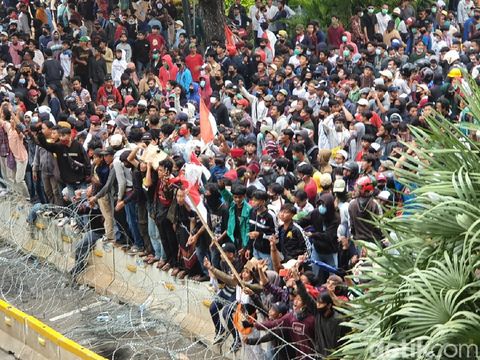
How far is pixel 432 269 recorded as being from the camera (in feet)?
25.8

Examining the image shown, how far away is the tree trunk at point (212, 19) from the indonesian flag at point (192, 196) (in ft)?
41.9

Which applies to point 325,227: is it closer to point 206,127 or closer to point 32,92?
point 206,127

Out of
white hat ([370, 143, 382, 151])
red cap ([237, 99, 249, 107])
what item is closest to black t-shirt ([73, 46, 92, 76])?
red cap ([237, 99, 249, 107])

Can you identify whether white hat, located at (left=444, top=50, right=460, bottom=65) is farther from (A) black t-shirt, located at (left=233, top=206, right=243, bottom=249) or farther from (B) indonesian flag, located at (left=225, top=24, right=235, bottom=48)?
(A) black t-shirt, located at (left=233, top=206, right=243, bottom=249)

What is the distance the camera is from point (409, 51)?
77.3 ft

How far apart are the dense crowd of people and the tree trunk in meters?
0.46

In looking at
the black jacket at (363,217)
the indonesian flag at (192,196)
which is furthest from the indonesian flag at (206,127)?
the black jacket at (363,217)

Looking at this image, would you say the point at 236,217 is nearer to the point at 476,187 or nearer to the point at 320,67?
the point at 476,187

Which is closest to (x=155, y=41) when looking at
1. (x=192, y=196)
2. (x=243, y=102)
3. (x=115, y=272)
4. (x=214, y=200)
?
(x=243, y=102)

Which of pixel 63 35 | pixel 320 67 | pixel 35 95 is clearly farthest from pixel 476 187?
pixel 63 35

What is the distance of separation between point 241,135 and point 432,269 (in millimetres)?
9088

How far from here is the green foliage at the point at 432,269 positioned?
7586mm

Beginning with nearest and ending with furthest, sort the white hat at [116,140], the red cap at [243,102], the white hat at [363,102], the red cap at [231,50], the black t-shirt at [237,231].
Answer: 1. the black t-shirt at [237,231]
2. the white hat at [116,140]
3. the white hat at [363,102]
4. the red cap at [243,102]
5. the red cap at [231,50]

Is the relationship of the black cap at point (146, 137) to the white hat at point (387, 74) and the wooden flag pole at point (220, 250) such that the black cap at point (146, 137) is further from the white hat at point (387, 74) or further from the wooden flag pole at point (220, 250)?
the white hat at point (387, 74)
